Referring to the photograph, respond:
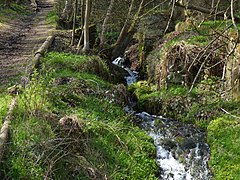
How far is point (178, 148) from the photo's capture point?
830 centimetres

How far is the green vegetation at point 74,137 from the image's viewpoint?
5594 mm

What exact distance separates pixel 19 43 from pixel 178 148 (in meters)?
8.70

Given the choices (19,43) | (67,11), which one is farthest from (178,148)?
(67,11)

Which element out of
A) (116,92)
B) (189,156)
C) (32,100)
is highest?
(32,100)

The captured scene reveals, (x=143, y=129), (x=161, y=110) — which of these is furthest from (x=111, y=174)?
(x=161, y=110)

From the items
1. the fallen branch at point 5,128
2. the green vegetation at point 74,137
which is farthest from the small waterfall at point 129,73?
the fallen branch at point 5,128

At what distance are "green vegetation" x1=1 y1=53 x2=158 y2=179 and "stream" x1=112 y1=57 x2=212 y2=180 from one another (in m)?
0.33

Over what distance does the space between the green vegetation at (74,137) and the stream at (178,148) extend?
33 cm

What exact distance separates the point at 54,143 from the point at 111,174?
1292mm

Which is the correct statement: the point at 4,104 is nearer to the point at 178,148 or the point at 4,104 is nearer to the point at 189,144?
the point at 178,148

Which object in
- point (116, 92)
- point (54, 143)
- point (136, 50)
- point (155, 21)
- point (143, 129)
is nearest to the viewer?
point (54, 143)

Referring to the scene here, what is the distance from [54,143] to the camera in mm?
5969

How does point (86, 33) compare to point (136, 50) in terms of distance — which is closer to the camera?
point (86, 33)

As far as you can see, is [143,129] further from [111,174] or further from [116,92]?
[111,174]
